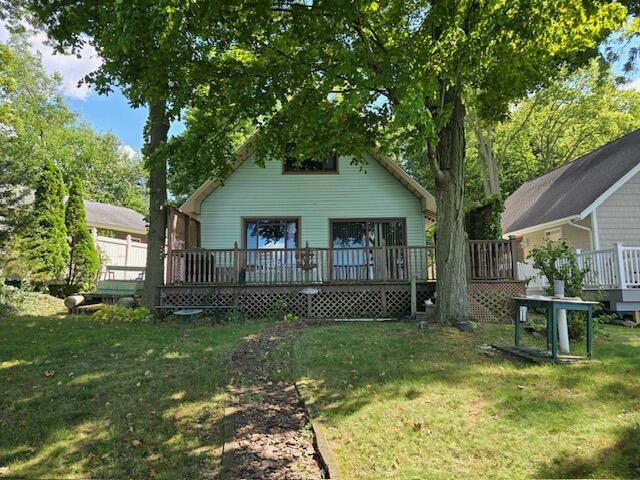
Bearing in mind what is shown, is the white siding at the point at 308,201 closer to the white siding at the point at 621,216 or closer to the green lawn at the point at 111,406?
the white siding at the point at 621,216

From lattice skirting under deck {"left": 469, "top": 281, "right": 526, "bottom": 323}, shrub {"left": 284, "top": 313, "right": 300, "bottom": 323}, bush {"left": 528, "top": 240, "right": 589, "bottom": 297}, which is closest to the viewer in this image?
bush {"left": 528, "top": 240, "right": 589, "bottom": 297}

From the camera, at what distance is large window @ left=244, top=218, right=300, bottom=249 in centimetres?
1530

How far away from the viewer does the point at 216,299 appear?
12.4 meters

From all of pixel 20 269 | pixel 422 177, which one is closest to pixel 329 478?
pixel 20 269

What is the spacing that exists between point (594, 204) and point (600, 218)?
812 mm

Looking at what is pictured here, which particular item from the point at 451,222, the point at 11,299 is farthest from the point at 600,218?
the point at 11,299

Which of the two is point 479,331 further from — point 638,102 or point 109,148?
point 109,148

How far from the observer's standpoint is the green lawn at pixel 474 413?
3205mm

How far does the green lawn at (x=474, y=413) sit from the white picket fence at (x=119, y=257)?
14.6 metres

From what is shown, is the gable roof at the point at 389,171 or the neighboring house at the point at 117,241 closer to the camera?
the gable roof at the point at 389,171

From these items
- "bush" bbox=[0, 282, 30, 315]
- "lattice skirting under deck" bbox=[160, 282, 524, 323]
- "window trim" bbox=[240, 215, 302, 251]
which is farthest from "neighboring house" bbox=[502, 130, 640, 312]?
"bush" bbox=[0, 282, 30, 315]

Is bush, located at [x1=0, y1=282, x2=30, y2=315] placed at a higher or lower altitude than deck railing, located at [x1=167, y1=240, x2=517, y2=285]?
lower

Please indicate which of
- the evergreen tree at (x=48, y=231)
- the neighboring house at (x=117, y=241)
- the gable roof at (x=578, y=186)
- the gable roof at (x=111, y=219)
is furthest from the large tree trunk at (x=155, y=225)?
the gable roof at (x=578, y=186)

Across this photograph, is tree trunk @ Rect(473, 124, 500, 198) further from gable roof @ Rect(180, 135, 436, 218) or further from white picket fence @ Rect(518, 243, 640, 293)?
white picket fence @ Rect(518, 243, 640, 293)
